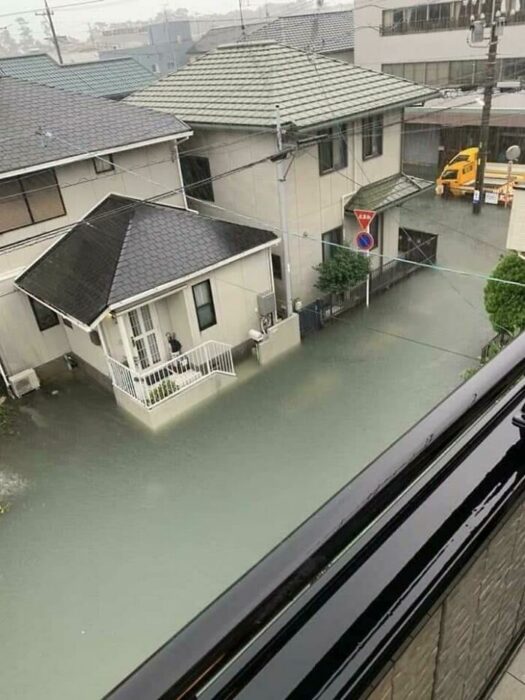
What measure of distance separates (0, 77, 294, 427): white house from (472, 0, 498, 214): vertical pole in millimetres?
7102

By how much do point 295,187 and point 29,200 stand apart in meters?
3.91

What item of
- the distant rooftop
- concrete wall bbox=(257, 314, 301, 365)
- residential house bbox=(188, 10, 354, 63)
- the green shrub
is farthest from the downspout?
the distant rooftop

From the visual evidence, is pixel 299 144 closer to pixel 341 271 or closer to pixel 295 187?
pixel 295 187

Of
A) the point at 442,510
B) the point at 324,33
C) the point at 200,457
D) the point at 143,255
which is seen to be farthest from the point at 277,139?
the point at 324,33

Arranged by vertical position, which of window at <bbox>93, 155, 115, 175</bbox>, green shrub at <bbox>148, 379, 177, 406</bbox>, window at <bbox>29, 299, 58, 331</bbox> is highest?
window at <bbox>93, 155, 115, 175</bbox>

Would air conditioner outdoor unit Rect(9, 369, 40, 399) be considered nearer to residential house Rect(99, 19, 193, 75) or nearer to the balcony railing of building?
the balcony railing of building

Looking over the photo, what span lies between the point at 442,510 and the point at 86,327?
6.25 meters

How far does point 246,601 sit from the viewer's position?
53 cm

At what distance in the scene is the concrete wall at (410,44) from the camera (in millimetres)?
15078

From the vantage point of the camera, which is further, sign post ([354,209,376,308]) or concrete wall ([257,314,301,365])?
sign post ([354,209,376,308])

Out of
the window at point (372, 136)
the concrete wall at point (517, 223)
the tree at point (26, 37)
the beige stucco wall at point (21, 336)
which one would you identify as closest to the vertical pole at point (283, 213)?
the window at point (372, 136)

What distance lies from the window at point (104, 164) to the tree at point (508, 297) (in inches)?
229

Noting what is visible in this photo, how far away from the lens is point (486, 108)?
12.0 m

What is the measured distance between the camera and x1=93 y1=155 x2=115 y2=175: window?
7.78m
